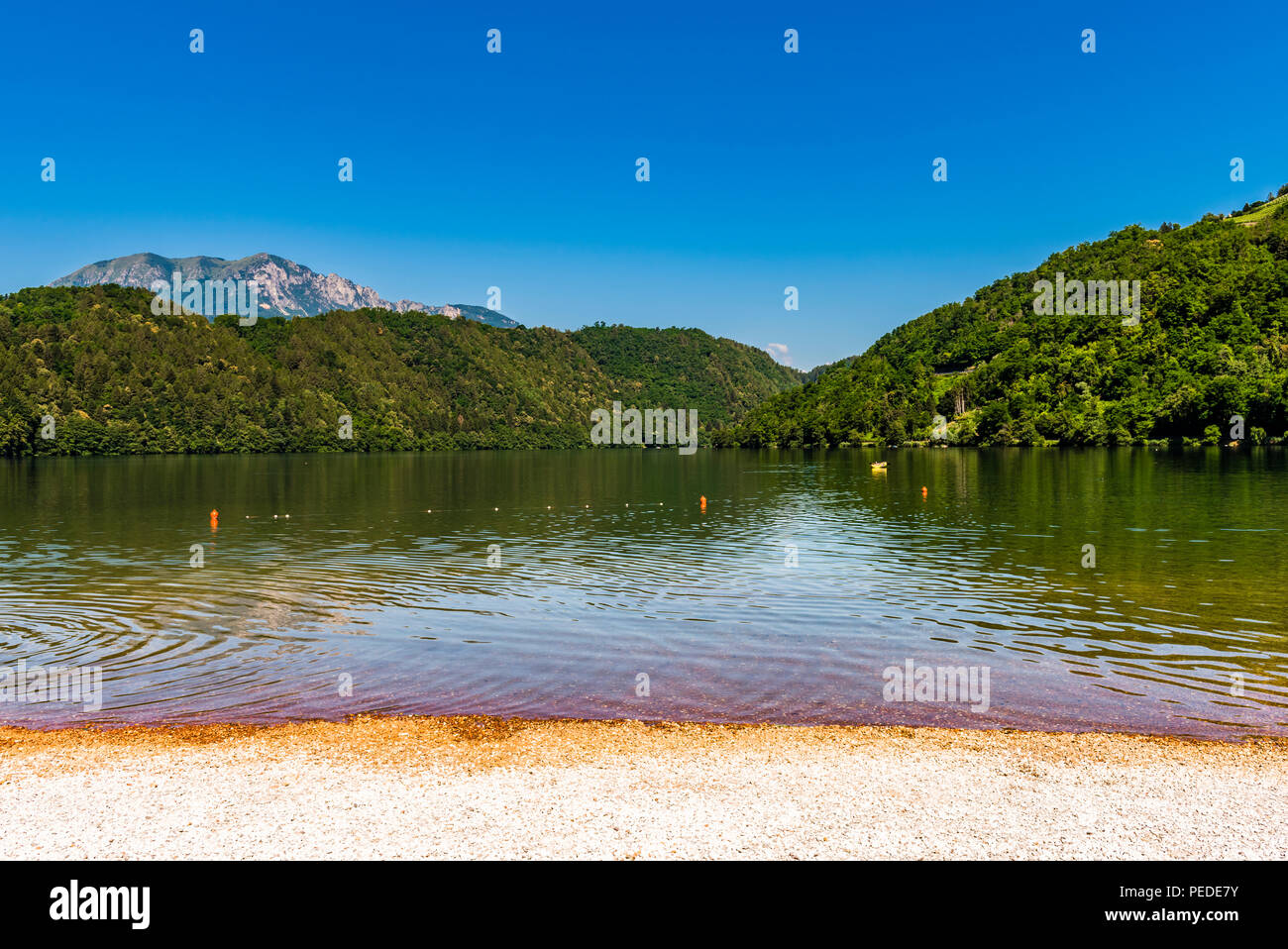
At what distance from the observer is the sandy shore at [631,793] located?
31.3ft

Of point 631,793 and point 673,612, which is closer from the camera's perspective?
point 631,793

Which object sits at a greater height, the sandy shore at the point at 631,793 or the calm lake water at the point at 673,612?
the sandy shore at the point at 631,793

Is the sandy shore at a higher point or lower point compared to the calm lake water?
higher

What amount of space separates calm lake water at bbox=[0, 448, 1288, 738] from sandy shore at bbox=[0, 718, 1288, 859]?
2069 mm

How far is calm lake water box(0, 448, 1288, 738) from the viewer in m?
17.0

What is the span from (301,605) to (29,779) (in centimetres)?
1735

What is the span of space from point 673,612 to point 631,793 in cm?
1588

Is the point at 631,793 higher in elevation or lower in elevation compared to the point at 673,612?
higher

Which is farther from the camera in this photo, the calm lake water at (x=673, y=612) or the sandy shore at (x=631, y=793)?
the calm lake water at (x=673, y=612)

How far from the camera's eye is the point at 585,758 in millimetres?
12891

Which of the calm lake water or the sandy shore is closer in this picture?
the sandy shore

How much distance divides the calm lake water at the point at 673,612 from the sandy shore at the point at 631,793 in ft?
6.79

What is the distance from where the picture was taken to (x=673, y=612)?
27078 millimetres
